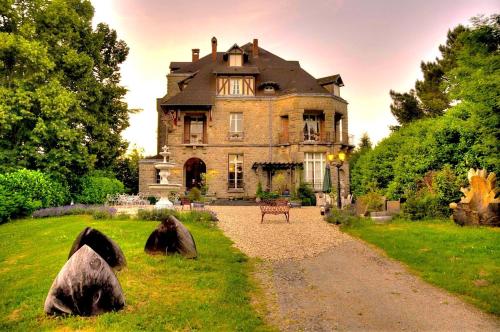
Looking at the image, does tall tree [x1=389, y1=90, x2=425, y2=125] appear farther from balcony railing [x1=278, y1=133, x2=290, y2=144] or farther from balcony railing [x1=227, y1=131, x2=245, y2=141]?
balcony railing [x1=227, y1=131, x2=245, y2=141]

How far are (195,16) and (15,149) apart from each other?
1182cm

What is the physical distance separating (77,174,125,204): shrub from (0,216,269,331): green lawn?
12.0 metres

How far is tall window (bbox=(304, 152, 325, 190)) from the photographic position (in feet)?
107

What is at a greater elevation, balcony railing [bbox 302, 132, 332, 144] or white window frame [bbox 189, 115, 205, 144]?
white window frame [bbox 189, 115, 205, 144]

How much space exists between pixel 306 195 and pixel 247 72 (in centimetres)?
1214

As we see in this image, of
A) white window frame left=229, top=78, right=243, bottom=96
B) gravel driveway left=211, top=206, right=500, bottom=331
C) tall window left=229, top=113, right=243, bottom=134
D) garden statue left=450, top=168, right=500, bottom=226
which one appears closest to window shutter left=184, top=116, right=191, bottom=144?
tall window left=229, top=113, right=243, bottom=134

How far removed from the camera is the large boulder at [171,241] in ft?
31.5

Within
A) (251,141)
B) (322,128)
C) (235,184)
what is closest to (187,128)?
(251,141)

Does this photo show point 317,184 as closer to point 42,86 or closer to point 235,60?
point 235,60

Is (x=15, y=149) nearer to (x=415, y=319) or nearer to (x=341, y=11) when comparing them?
(x=341, y=11)

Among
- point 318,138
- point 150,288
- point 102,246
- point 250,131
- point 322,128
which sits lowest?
point 150,288

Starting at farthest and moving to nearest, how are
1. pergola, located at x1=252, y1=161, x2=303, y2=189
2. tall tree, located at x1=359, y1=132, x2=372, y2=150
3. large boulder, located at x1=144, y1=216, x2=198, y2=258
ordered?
tall tree, located at x1=359, y1=132, x2=372, y2=150, pergola, located at x1=252, y1=161, x2=303, y2=189, large boulder, located at x1=144, y1=216, x2=198, y2=258

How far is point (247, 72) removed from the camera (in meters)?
34.8

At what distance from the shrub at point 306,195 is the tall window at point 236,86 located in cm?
1047
